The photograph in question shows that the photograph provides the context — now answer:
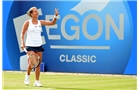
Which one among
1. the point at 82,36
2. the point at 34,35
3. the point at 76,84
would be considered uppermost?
the point at 34,35

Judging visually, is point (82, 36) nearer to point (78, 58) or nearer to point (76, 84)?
point (78, 58)

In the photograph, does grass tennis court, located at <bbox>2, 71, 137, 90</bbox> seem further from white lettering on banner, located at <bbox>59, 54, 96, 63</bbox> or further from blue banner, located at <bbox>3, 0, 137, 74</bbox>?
white lettering on banner, located at <bbox>59, 54, 96, 63</bbox>

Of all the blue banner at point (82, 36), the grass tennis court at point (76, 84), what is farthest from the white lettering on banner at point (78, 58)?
the grass tennis court at point (76, 84)

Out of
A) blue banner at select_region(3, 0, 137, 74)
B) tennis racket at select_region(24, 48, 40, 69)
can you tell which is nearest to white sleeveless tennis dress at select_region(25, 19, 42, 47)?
tennis racket at select_region(24, 48, 40, 69)

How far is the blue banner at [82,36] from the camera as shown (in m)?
13.5

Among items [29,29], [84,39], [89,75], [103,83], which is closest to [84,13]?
[84,39]

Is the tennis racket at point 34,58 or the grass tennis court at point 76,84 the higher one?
the tennis racket at point 34,58

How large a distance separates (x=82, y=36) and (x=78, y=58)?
0.59m

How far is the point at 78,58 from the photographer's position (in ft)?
45.8

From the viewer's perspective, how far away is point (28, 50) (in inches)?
386

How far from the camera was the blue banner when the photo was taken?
44.2 ft

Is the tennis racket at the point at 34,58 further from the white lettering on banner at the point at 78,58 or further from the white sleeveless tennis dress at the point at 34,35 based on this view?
the white lettering on banner at the point at 78,58

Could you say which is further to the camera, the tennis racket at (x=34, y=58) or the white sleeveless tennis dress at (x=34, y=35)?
the white sleeveless tennis dress at (x=34, y=35)

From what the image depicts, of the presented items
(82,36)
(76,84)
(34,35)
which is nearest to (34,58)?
A: (34,35)
